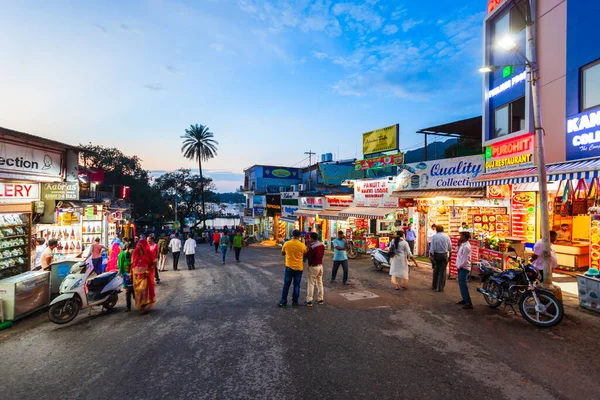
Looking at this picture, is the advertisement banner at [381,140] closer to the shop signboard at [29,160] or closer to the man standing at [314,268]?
the man standing at [314,268]

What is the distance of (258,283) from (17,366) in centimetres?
669

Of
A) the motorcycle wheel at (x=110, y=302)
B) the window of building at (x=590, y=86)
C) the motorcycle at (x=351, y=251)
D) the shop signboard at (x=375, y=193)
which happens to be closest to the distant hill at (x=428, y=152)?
the shop signboard at (x=375, y=193)

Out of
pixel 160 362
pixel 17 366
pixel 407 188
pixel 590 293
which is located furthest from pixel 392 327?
pixel 407 188

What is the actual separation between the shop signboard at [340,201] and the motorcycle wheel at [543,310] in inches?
694

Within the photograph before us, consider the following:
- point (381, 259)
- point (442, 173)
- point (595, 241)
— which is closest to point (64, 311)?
point (381, 259)

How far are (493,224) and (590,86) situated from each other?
20.5ft

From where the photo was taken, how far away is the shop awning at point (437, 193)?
13.8m

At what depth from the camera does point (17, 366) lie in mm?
5078

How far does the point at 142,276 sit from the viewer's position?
7.90 m

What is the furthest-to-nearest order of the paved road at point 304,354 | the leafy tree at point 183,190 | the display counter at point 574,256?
the leafy tree at point 183,190 < the display counter at point 574,256 < the paved road at point 304,354

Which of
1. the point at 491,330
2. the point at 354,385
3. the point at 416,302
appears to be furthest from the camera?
the point at 416,302

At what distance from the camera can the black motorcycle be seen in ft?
21.0

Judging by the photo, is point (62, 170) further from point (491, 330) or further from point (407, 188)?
point (407, 188)

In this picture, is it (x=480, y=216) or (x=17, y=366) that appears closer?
(x=17, y=366)
